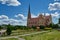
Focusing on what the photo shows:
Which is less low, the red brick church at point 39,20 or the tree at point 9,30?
the red brick church at point 39,20

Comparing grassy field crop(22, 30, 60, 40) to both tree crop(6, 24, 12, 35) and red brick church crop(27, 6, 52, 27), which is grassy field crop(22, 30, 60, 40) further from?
tree crop(6, 24, 12, 35)

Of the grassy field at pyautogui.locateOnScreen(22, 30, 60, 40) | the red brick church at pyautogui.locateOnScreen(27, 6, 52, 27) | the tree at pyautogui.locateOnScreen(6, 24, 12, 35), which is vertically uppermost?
the red brick church at pyautogui.locateOnScreen(27, 6, 52, 27)

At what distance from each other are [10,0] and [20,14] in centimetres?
46

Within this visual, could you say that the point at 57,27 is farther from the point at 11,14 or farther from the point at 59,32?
the point at 11,14

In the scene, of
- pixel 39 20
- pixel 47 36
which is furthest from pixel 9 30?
pixel 47 36

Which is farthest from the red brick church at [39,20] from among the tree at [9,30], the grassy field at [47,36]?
the tree at [9,30]

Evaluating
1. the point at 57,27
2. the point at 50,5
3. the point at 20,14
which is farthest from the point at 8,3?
the point at 57,27

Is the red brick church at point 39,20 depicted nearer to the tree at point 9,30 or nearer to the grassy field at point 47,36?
the grassy field at point 47,36

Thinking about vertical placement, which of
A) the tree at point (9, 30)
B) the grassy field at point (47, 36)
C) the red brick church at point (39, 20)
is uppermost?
the red brick church at point (39, 20)

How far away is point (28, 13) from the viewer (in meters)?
3.78

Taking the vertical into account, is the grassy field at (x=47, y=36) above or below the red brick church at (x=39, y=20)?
below

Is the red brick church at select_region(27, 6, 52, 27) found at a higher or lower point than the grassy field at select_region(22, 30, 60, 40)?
higher

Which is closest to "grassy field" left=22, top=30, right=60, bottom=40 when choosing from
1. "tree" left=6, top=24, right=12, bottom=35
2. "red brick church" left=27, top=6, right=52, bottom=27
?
"red brick church" left=27, top=6, right=52, bottom=27

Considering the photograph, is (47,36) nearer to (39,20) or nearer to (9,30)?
(39,20)
